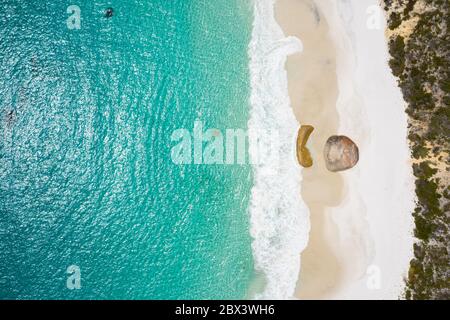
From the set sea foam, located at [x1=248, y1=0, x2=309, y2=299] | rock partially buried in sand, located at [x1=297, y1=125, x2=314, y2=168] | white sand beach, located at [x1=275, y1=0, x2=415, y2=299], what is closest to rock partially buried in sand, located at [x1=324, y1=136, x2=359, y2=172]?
white sand beach, located at [x1=275, y1=0, x2=415, y2=299]

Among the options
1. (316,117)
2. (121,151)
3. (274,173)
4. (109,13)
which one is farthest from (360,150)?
(109,13)

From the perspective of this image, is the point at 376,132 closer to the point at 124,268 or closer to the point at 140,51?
the point at 140,51

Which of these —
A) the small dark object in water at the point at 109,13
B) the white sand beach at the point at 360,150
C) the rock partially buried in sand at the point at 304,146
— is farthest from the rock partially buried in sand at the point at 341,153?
the small dark object in water at the point at 109,13

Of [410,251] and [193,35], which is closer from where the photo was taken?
[410,251]

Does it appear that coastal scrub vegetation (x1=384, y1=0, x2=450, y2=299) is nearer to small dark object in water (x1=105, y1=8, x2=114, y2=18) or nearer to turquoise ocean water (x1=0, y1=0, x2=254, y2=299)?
turquoise ocean water (x1=0, y1=0, x2=254, y2=299)

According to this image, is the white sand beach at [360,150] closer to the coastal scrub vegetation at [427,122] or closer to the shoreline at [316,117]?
the shoreline at [316,117]

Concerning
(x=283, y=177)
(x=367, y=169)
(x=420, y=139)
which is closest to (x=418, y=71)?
(x=420, y=139)
